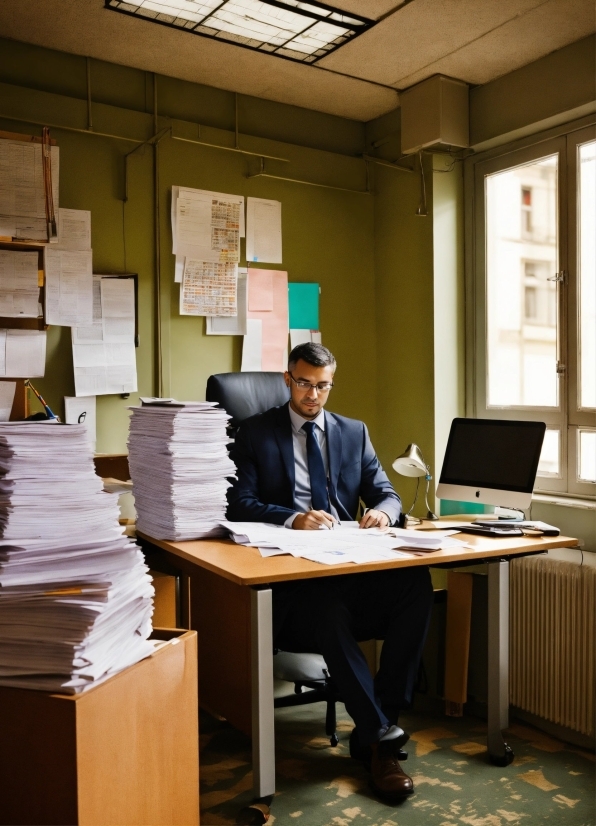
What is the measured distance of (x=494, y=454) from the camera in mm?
2865

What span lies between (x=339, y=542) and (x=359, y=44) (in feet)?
6.85

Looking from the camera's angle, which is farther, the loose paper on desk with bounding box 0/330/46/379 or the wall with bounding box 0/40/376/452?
the wall with bounding box 0/40/376/452

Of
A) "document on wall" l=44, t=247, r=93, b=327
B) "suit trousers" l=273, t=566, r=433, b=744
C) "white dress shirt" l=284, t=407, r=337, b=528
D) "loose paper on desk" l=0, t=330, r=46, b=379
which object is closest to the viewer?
"suit trousers" l=273, t=566, r=433, b=744

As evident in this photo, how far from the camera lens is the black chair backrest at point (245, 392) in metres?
2.91

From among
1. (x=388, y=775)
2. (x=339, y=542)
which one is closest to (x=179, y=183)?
(x=339, y=542)

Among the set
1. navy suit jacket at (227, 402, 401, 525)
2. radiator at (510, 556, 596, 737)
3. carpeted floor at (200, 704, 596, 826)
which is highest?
navy suit jacket at (227, 402, 401, 525)

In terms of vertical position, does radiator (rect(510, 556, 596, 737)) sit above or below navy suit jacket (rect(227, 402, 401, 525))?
below

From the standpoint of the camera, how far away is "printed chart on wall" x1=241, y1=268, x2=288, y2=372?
3605 millimetres

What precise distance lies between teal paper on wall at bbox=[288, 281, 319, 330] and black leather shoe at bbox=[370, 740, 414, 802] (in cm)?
206

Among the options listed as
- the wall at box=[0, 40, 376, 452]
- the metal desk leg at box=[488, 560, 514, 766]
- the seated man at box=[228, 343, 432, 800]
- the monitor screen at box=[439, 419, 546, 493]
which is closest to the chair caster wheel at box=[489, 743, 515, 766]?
the metal desk leg at box=[488, 560, 514, 766]

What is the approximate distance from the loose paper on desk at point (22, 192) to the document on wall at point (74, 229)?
0.50ft

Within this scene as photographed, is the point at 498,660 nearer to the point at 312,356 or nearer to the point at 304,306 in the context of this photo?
the point at 312,356

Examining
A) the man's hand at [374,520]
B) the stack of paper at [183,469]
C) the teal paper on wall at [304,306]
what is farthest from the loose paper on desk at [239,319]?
the man's hand at [374,520]

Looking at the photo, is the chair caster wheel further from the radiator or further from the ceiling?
the ceiling
